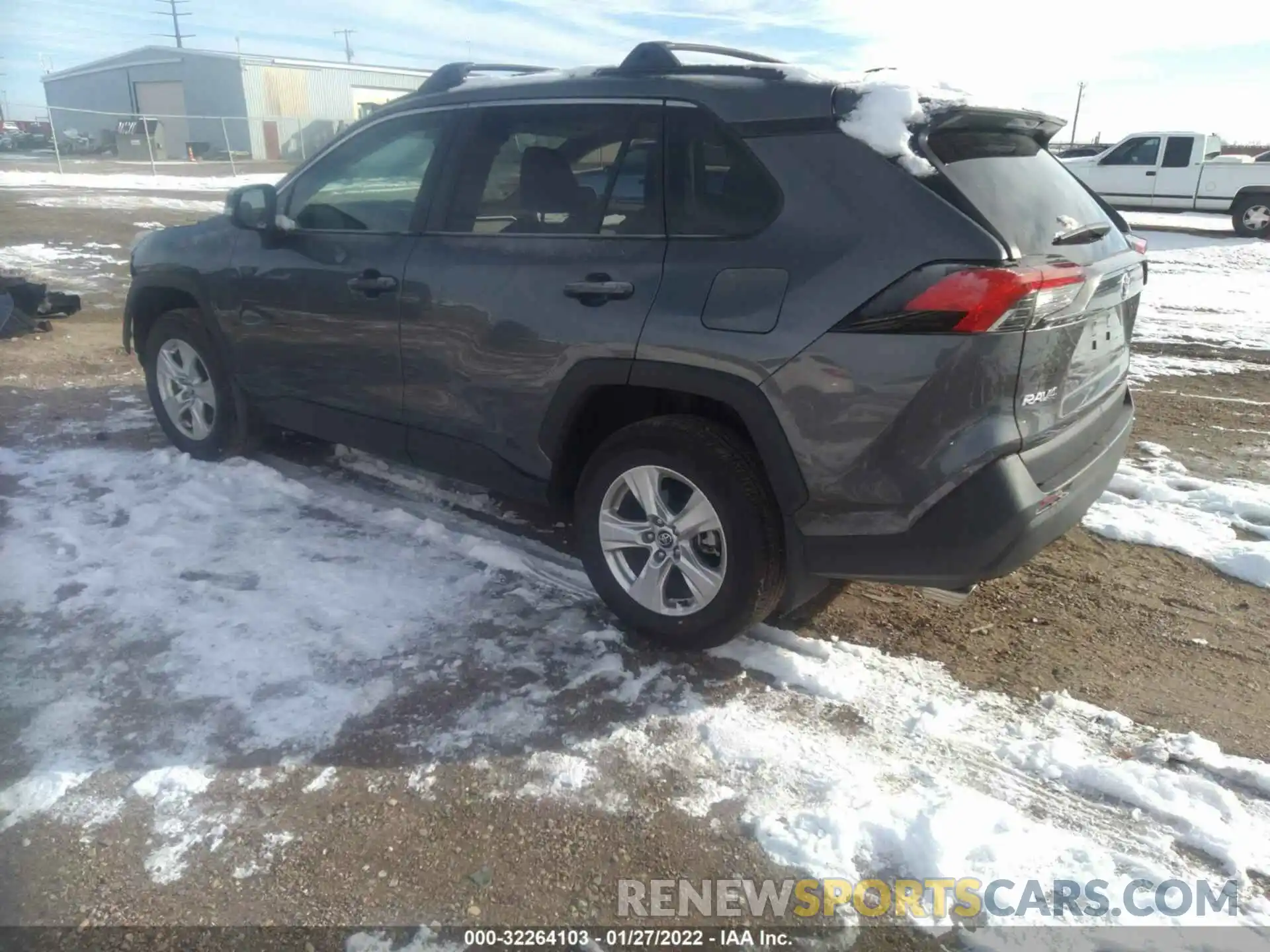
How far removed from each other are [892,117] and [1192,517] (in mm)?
2853

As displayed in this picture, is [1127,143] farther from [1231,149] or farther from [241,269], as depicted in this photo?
[1231,149]

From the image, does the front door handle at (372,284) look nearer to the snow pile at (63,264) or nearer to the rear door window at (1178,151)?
the snow pile at (63,264)

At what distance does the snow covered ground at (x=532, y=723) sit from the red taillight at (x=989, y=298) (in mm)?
1303

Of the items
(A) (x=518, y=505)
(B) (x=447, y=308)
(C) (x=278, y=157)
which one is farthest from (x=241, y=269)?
(C) (x=278, y=157)

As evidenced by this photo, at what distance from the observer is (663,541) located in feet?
10.3

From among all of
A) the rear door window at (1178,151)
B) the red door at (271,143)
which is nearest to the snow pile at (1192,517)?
the rear door window at (1178,151)

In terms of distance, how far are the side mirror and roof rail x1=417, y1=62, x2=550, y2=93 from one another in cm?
91

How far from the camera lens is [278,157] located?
3925cm

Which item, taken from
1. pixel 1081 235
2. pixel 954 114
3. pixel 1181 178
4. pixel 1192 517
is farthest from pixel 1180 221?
pixel 954 114

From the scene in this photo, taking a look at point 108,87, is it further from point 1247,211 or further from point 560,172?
point 560,172

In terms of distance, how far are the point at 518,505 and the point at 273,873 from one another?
2390 mm

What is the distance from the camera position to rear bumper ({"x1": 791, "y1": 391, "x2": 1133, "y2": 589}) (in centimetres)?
254

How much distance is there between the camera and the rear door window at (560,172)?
308 cm

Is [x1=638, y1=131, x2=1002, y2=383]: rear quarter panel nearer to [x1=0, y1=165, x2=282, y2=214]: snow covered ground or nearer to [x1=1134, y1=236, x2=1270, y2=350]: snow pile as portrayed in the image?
[x1=1134, y1=236, x2=1270, y2=350]: snow pile
